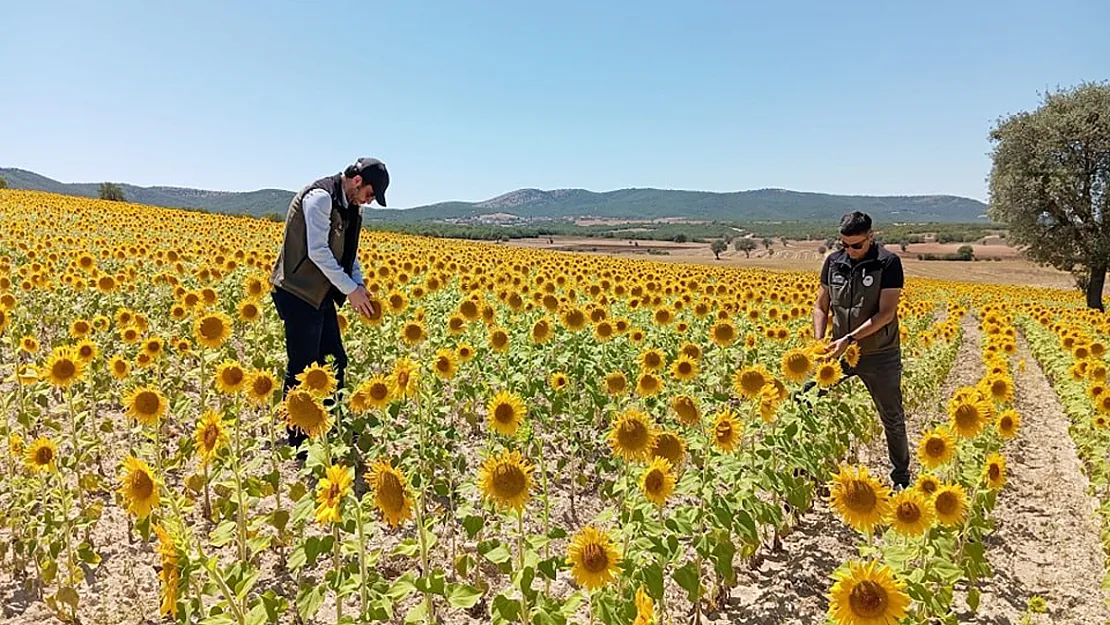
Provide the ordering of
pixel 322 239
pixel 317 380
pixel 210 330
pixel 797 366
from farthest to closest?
pixel 322 239 → pixel 797 366 → pixel 210 330 → pixel 317 380

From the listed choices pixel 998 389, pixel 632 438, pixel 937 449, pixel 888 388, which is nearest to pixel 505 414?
pixel 632 438

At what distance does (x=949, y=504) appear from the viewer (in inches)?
135

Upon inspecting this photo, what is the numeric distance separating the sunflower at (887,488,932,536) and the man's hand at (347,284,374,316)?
11.9 feet

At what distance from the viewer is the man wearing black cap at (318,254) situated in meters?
5.11

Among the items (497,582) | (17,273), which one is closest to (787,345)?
(497,582)

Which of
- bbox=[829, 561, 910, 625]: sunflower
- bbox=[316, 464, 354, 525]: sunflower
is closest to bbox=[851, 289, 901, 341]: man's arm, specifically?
bbox=[829, 561, 910, 625]: sunflower

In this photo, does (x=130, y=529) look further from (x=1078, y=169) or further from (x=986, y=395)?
(x=1078, y=169)

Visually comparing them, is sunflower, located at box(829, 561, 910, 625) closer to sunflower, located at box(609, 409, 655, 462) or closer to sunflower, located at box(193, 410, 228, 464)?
sunflower, located at box(609, 409, 655, 462)

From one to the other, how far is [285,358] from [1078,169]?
31.6m

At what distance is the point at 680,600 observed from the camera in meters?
4.18

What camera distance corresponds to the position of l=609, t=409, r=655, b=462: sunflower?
3.43m

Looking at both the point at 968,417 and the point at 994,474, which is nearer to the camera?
the point at 994,474

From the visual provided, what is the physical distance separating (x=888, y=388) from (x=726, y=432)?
8.68ft

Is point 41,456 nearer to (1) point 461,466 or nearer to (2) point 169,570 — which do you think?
(2) point 169,570
